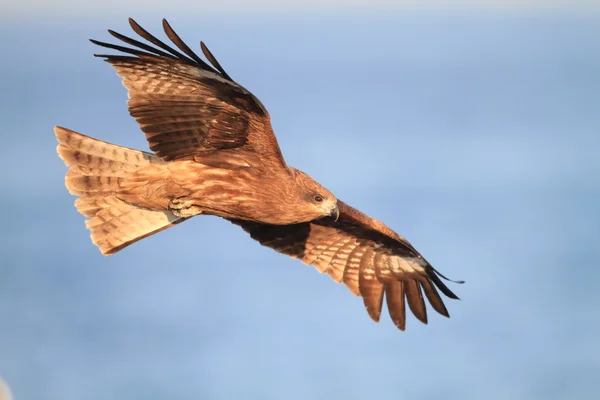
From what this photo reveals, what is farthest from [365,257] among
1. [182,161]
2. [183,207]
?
[182,161]

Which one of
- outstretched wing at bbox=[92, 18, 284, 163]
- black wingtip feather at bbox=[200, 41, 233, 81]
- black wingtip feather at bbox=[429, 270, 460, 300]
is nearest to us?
black wingtip feather at bbox=[200, 41, 233, 81]

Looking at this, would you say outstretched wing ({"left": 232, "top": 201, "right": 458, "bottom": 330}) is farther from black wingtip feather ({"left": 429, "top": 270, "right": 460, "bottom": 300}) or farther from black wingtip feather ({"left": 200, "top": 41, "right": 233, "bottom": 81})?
black wingtip feather ({"left": 200, "top": 41, "right": 233, "bottom": 81})

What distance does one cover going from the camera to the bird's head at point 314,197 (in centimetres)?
990

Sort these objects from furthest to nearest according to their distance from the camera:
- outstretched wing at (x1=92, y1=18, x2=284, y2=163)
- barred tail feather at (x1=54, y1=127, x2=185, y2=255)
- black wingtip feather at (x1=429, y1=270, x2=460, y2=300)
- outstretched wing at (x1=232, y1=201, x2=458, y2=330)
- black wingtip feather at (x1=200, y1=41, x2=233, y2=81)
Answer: outstretched wing at (x1=232, y1=201, x2=458, y2=330)
black wingtip feather at (x1=429, y1=270, x2=460, y2=300)
barred tail feather at (x1=54, y1=127, x2=185, y2=255)
outstretched wing at (x1=92, y1=18, x2=284, y2=163)
black wingtip feather at (x1=200, y1=41, x2=233, y2=81)

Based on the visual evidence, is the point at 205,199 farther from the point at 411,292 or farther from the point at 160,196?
the point at 411,292

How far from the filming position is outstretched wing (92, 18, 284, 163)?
380 inches

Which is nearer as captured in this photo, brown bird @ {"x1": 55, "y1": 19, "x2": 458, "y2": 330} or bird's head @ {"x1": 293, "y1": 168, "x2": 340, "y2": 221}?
brown bird @ {"x1": 55, "y1": 19, "x2": 458, "y2": 330}

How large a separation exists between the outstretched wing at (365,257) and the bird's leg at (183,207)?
110 cm

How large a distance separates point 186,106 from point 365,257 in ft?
8.66

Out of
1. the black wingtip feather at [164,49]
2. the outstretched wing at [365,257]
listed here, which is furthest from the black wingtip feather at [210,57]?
the outstretched wing at [365,257]

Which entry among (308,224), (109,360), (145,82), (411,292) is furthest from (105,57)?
(109,360)

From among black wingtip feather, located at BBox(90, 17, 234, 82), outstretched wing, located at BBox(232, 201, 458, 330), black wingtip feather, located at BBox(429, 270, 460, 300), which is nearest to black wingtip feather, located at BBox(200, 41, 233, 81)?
black wingtip feather, located at BBox(90, 17, 234, 82)

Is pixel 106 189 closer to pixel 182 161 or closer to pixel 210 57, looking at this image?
pixel 182 161

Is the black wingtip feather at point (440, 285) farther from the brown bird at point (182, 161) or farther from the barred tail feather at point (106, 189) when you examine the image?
the barred tail feather at point (106, 189)
